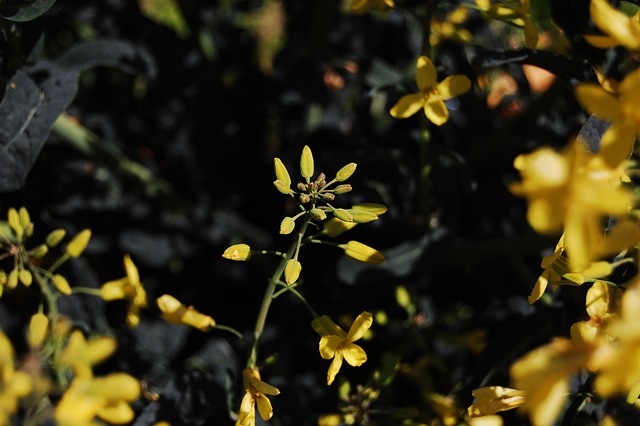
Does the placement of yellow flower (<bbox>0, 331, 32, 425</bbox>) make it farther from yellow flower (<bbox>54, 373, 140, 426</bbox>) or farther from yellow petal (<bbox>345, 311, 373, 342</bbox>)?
yellow petal (<bbox>345, 311, 373, 342</bbox>)

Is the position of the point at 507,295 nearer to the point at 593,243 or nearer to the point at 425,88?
the point at 425,88

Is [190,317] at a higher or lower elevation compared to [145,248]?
higher

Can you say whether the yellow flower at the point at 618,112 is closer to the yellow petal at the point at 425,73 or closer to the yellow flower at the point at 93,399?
the yellow petal at the point at 425,73

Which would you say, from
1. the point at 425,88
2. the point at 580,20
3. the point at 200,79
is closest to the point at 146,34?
the point at 200,79

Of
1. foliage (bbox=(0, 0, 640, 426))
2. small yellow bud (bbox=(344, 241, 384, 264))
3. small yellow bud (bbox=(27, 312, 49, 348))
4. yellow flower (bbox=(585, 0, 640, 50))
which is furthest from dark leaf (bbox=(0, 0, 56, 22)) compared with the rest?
yellow flower (bbox=(585, 0, 640, 50))

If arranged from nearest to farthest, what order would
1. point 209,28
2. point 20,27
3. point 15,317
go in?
point 20,27 < point 15,317 < point 209,28

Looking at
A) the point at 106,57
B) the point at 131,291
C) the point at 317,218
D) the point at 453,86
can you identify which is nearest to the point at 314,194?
the point at 317,218
